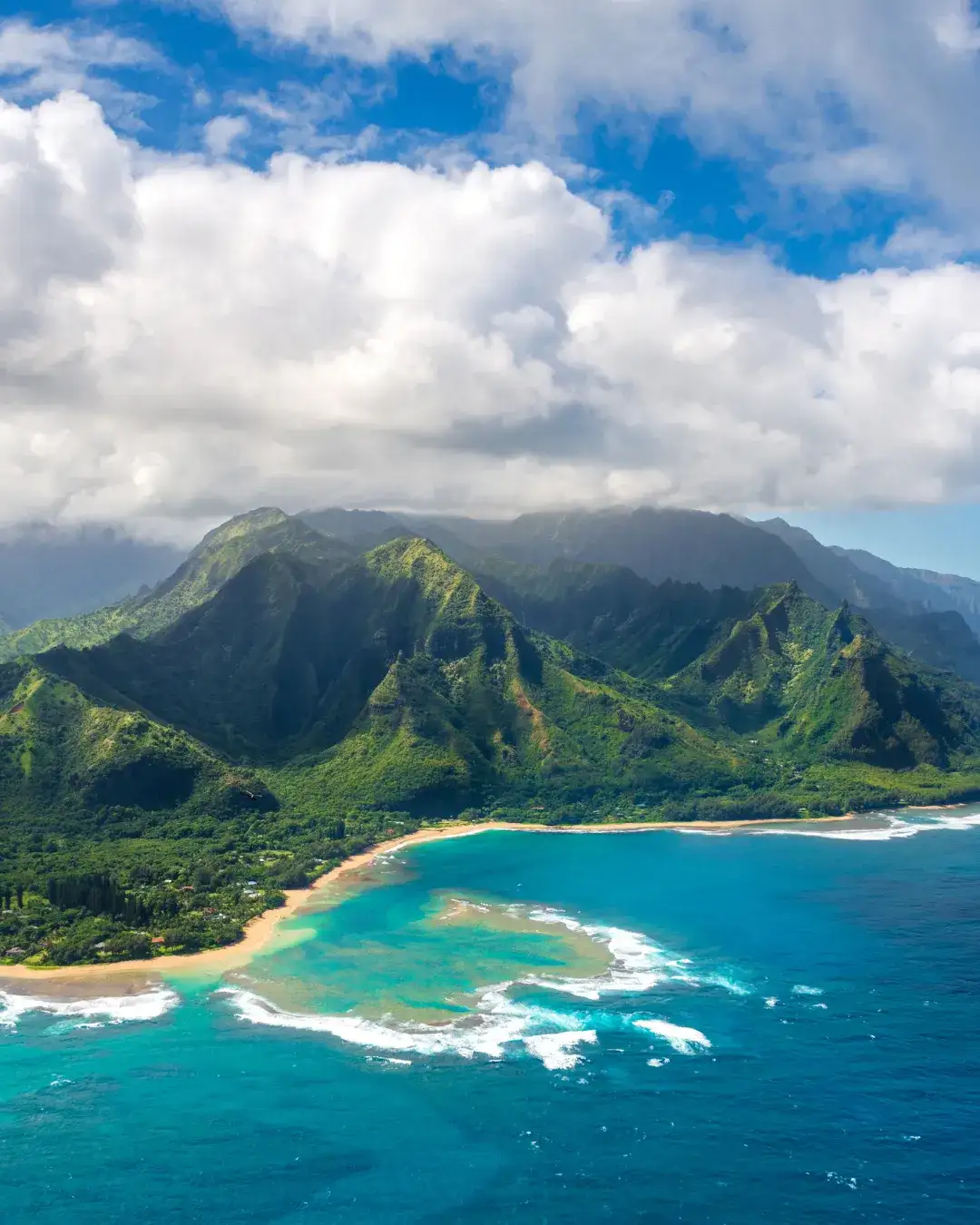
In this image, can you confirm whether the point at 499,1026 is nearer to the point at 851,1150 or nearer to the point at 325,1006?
the point at 325,1006

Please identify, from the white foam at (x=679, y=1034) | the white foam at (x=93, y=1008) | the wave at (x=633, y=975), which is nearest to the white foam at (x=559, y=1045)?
the white foam at (x=679, y=1034)

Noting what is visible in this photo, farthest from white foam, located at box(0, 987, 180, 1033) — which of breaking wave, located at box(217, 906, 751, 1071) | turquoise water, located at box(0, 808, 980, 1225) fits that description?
breaking wave, located at box(217, 906, 751, 1071)

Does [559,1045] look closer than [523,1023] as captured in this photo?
Yes

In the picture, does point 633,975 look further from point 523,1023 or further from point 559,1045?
point 559,1045

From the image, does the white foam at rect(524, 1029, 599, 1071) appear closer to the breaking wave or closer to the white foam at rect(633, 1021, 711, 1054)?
the breaking wave

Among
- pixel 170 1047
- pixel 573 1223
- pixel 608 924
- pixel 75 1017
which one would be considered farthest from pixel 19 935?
pixel 573 1223

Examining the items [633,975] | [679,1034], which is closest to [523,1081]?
[679,1034]

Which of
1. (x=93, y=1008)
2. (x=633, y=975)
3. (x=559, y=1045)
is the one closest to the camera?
(x=559, y=1045)
